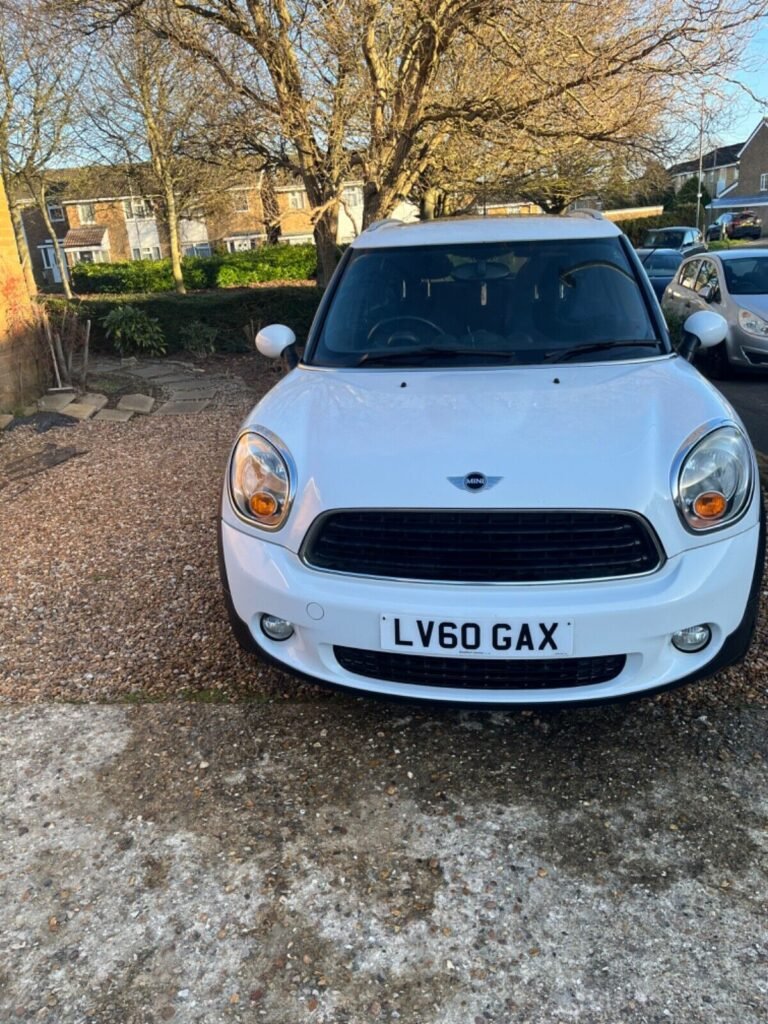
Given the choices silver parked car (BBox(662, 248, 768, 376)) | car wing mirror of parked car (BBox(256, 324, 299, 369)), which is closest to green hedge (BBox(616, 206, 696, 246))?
silver parked car (BBox(662, 248, 768, 376))

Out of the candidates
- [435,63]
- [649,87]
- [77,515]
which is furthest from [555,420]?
[649,87]

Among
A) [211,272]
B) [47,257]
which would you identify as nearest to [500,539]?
[211,272]

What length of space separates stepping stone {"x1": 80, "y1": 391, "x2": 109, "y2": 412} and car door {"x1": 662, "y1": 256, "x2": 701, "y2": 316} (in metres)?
7.67

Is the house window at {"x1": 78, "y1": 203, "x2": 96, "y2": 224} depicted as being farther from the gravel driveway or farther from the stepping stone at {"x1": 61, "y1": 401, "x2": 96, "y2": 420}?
the gravel driveway

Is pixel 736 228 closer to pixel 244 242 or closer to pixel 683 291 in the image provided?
pixel 244 242

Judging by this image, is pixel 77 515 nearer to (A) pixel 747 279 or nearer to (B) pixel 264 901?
(B) pixel 264 901

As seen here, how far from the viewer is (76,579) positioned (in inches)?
175

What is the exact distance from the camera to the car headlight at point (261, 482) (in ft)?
8.85

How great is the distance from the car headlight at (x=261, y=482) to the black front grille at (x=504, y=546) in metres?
0.30

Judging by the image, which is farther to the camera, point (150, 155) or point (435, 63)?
point (150, 155)

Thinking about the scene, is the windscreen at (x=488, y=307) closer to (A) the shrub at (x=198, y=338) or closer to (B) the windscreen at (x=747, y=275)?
(B) the windscreen at (x=747, y=275)

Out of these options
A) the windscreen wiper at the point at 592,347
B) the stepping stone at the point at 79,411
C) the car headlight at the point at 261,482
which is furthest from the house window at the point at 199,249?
the car headlight at the point at 261,482

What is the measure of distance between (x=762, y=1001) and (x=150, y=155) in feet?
75.6

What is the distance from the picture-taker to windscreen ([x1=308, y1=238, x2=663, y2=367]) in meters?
3.51
